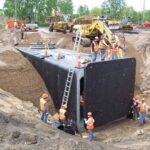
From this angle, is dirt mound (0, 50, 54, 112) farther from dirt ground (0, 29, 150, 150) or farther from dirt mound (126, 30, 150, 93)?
dirt mound (126, 30, 150, 93)

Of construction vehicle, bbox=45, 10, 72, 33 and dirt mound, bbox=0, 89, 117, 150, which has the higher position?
construction vehicle, bbox=45, 10, 72, 33

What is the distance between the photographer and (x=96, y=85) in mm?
17297

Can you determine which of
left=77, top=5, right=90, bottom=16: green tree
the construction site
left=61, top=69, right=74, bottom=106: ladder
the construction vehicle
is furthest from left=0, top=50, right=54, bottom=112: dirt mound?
left=77, top=5, right=90, bottom=16: green tree

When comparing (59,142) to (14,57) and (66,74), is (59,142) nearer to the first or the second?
(66,74)

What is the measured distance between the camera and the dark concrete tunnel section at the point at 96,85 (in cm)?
1709

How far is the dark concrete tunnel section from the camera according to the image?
17.1 m

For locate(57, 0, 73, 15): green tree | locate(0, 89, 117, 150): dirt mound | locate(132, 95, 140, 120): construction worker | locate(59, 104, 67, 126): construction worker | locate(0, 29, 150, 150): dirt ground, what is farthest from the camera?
locate(57, 0, 73, 15): green tree

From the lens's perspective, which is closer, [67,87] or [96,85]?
[96,85]

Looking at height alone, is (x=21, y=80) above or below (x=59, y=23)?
below

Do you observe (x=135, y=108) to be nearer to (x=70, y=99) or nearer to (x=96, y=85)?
(x=96, y=85)

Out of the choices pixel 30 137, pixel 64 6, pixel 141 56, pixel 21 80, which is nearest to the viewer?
pixel 30 137

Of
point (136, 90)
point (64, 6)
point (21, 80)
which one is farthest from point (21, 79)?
point (64, 6)

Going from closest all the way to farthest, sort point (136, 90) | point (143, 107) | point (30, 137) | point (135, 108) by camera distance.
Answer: point (30, 137), point (143, 107), point (135, 108), point (136, 90)

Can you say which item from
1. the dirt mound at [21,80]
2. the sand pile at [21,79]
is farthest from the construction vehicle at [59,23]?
the dirt mound at [21,80]
